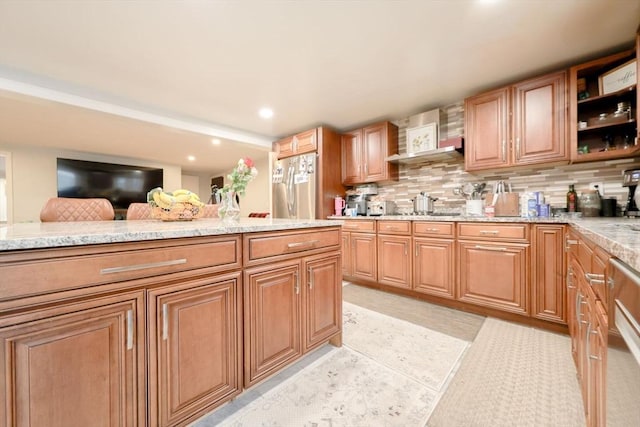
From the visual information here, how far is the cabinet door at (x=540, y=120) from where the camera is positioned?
210 cm

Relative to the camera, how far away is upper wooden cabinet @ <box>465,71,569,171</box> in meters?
2.12

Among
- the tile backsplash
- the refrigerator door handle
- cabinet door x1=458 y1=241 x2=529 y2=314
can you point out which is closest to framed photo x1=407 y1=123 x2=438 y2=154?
the tile backsplash

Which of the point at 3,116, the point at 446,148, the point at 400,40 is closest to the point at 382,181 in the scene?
the point at 446,148

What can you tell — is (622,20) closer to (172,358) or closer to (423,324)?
(423,324)

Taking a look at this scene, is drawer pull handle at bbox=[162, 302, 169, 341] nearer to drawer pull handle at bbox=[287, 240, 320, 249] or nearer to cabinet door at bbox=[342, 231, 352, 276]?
drawer pull handle at bbox=[287, 240, 320, 249]

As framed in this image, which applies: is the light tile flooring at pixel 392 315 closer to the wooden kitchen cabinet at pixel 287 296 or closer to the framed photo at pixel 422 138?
the wooden kitchen cabinet at pixel 287 296

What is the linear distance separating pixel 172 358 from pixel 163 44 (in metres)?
2.20

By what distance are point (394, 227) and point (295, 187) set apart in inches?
65.8

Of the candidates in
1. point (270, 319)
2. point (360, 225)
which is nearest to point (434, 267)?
point (360, 225)

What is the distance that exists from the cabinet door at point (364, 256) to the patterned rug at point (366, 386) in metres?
1.08

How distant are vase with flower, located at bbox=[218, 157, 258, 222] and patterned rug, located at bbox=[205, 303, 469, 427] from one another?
1.04 metres

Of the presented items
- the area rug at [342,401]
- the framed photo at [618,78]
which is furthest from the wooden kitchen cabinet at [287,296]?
the framed photo at [618,78]

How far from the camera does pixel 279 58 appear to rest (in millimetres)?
2111

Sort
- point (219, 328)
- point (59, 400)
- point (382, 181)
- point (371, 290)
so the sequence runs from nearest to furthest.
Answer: point (59, 400) → point (219, 328) → point (371, 290) → point (382, 181)
